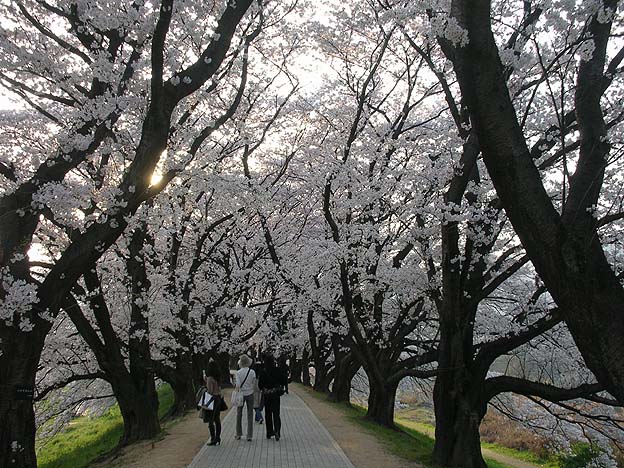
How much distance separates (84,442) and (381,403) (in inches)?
506

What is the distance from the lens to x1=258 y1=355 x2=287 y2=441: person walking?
11.3m

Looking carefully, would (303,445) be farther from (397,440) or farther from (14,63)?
(14,63)

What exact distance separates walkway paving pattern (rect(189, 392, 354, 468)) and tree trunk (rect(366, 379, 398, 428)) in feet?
8.31

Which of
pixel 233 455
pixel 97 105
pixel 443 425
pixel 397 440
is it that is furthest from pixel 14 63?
pixel 397 440

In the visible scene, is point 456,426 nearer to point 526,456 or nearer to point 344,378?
point 344,378

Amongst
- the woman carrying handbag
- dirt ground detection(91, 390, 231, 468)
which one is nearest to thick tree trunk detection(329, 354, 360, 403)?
dirt ground detection(91, 390, 231, 468)

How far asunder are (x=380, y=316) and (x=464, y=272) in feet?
24.9

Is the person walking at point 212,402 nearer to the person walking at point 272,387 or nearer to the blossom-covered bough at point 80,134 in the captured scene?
the person walking at point 272,387

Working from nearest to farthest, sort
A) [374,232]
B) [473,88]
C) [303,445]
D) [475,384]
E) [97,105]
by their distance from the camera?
[473,88] → [97,105] → [475,384] → [303,445] → [374,232]

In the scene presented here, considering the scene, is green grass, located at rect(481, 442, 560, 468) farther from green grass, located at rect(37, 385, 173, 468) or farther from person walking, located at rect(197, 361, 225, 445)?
person walking, located at rect(197, 361, 225, 445)

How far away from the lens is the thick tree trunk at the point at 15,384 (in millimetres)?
7035

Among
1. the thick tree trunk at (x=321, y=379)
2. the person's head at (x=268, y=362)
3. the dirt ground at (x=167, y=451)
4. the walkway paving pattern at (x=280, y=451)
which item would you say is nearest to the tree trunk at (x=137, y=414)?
the dirt ground at (x=167, y=451)

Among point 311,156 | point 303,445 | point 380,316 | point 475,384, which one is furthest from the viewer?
point 311,156

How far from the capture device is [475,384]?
10102 millimetres
